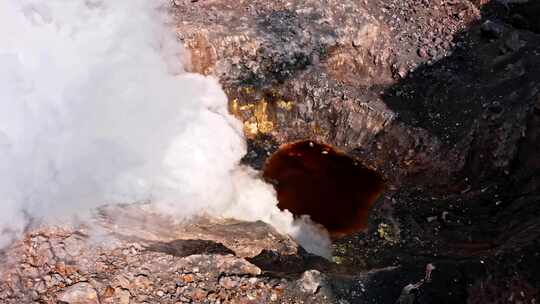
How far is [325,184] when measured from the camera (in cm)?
1831

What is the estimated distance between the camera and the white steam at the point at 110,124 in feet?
41.1

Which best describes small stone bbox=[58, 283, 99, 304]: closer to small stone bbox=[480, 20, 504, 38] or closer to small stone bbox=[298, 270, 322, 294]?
small stone bbox=[298, 270, 322, 294]

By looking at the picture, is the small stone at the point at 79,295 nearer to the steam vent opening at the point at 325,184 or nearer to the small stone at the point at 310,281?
the small stone at the point at 310,281

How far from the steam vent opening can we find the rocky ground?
0.49m

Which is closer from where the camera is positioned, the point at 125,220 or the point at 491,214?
the point at 125,220

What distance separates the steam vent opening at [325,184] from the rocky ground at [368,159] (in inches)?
19.1

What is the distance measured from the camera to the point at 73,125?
47.6 ft

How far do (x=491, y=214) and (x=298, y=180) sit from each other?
7.00 meters

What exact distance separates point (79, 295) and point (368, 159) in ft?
40.9

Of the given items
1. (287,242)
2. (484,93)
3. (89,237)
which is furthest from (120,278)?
(484,93)

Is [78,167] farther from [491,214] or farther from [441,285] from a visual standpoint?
[491,214]

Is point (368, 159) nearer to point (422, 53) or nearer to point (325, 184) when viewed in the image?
point (325, 184)

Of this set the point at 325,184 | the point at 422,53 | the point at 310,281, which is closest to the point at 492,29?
the point at 422,53

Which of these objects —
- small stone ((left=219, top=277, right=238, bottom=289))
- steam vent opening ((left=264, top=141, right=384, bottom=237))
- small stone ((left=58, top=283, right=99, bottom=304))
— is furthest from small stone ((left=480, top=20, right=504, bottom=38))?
small stone ((left=58, top=283, right=99, bottom=304))
